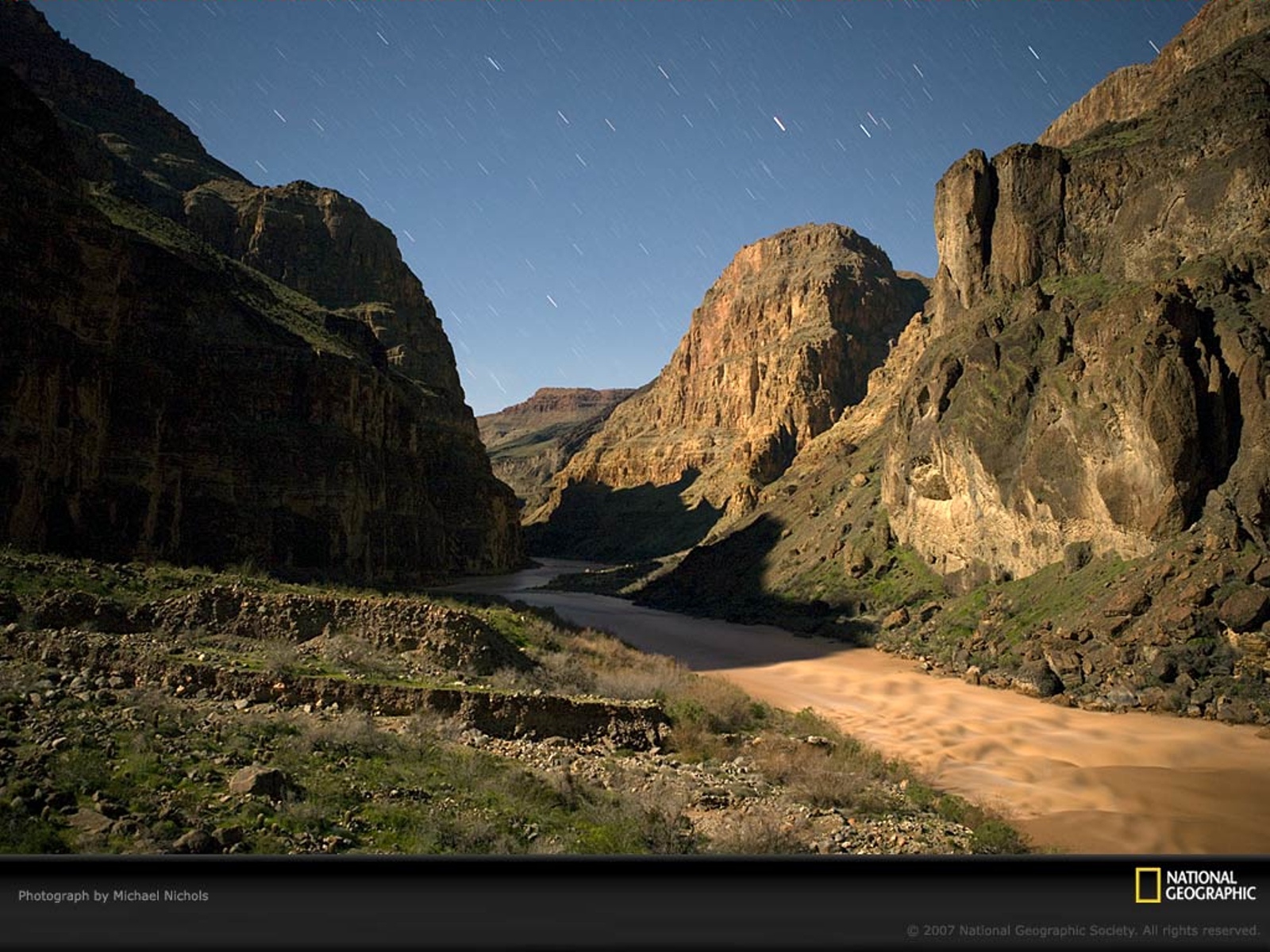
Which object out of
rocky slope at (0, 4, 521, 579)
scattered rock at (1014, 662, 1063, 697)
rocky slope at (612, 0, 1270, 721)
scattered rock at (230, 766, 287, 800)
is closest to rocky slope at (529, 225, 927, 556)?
rocky slope at (0, 4, 521, 579)

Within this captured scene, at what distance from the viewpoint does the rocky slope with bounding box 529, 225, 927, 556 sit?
354 ft

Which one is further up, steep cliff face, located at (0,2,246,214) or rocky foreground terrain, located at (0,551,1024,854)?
steep cliff face, located at (0,2,246,214)

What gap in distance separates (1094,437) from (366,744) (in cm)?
3149

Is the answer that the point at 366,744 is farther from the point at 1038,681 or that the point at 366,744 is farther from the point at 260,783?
the point at 1038,681

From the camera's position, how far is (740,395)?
126688 millimetres

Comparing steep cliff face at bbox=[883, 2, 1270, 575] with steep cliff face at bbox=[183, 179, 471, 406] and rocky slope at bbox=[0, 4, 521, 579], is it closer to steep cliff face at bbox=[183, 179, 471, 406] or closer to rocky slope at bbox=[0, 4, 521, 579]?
rocky slope at bbox=[0, 4, 521, 579]

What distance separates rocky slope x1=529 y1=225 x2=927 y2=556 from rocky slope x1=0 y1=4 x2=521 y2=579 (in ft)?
116

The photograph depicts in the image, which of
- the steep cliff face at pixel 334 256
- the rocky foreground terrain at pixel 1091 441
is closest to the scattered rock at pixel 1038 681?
the rocky foreground terrain at pixel 1091 441

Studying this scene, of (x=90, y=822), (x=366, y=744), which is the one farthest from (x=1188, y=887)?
(x=366, y=744)

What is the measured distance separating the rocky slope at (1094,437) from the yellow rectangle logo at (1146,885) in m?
22.4

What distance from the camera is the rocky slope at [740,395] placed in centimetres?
10800

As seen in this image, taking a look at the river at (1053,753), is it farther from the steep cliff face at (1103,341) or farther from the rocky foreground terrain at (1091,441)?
the steep cliff face at (1103,341)

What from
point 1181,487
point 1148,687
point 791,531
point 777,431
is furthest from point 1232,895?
point 777,431

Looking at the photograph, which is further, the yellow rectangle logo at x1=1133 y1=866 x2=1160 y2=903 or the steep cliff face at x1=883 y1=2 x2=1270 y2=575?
the steep cliff face at x1=883 y1=2 x2=1270 y2=575
